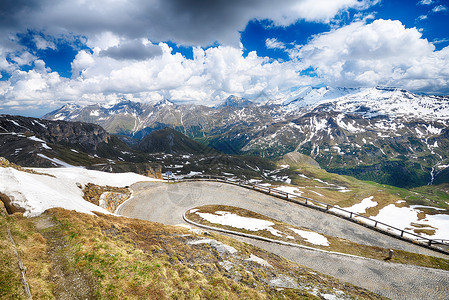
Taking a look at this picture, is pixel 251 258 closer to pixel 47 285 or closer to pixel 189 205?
pixel 47 285

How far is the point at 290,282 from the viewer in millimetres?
12523

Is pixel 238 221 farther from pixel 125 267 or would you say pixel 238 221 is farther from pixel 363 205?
pixel 363 205

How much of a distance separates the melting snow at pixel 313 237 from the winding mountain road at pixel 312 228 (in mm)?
2006

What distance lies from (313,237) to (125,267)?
62.2 feet

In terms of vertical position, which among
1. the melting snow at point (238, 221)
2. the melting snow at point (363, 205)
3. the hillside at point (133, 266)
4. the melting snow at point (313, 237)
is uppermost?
the hillside at point (133, 266)

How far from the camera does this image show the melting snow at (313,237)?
66.9ft

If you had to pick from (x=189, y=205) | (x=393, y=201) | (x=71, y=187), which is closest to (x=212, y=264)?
(x=189, y=205)

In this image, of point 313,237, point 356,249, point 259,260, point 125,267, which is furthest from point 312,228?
point 125,267

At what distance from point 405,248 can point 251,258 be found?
18018mm

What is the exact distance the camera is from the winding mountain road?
1465cm

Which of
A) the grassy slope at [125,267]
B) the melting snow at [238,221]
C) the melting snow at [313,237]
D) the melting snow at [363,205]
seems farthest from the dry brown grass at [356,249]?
the melting snow at [363,205]

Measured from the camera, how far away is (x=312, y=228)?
24797 mm

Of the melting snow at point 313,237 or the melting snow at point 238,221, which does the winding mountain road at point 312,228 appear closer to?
the melting snow at point 313,237

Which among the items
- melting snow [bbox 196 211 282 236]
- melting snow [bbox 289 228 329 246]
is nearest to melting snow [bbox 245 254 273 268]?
melting snow [bbox 196 211 282 236]
